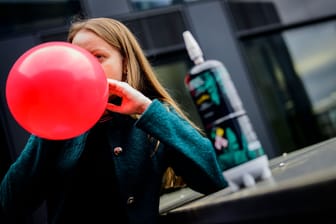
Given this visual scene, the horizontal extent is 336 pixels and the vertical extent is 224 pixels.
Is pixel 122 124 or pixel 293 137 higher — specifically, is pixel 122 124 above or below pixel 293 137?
above

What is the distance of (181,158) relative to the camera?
1.04 meters

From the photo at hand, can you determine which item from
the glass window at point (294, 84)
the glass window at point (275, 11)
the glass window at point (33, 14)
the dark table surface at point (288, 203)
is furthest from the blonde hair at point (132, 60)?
the glass window at point (275, 11)

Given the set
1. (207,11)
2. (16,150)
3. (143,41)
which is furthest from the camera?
(207,11)

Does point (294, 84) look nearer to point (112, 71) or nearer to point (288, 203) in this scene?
point (112, 71)

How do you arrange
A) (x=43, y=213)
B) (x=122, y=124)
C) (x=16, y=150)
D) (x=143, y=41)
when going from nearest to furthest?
1. (x=122, y=124)
2. (x=43, y=213)
3. (x=16, y=150)
4. (x=143, y=41)

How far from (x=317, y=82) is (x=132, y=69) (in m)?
4.03

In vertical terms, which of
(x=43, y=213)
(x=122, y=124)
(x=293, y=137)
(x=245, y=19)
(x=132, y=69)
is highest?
(x=245, y=19)

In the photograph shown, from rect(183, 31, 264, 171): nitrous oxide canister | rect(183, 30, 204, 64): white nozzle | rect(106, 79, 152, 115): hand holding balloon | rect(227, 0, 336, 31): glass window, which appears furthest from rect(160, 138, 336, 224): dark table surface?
rect(227, 0, 336, 31): glass window

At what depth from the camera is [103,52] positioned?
127 centimetres

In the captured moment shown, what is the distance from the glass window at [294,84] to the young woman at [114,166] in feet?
11.3

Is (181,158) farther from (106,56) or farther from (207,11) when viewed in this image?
(207,11)

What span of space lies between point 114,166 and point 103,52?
0.43 meters

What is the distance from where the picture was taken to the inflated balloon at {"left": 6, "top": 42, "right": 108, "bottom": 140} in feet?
2.68

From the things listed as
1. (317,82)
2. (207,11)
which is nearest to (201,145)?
(207,11)
